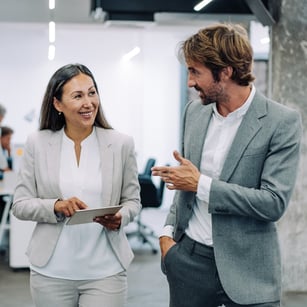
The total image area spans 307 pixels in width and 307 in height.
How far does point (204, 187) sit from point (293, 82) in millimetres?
3210

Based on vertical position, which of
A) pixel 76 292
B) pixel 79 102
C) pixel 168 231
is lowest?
pixel 76 292

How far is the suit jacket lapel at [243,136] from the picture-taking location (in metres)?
2.01

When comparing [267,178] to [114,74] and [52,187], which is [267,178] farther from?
[114,74]

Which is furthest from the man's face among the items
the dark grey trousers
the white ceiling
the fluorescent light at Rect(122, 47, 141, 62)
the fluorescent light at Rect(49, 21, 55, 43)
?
the fluorescent light at Rect(122, 47, 141, 62)

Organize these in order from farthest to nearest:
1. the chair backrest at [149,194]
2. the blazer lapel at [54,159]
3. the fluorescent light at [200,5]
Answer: the chair backrest at [149,194], the fluorescent light at [200,5], the blazer lapel at [54,159]

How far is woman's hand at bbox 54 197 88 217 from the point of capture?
2.29 m

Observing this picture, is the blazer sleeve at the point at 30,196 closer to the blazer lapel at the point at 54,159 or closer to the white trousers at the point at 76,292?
the blazer lapel at the point at 54,159

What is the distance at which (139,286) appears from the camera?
5500 mm

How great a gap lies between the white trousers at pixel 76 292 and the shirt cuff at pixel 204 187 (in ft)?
2.06

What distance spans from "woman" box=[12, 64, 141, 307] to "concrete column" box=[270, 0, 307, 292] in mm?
2723

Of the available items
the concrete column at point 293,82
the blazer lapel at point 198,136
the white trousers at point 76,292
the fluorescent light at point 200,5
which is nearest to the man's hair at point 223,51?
the blazer lapel at point 198,136

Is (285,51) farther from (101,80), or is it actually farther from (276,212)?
(101,80)

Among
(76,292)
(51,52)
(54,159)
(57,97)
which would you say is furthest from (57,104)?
(51,52)

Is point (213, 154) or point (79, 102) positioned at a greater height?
point (79, 102)
